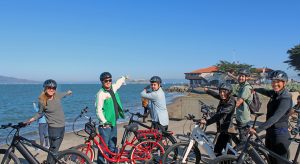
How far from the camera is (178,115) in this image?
15.0 meters

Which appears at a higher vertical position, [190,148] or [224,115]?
[224,115]

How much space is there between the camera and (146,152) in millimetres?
6332

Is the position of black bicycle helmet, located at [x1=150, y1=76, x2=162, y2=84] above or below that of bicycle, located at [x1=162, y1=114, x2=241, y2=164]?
above

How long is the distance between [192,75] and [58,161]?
101 metres

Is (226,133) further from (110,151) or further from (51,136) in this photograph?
(51,136)

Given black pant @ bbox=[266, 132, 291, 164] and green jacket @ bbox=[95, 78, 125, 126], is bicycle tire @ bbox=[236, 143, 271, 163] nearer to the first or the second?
black pant @ bbox=[266, 132, 291, 164]

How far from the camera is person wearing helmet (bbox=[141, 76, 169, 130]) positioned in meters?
6.98

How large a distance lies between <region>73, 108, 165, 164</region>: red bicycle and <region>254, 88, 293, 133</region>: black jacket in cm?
227

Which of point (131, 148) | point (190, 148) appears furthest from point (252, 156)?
point (131, 148)

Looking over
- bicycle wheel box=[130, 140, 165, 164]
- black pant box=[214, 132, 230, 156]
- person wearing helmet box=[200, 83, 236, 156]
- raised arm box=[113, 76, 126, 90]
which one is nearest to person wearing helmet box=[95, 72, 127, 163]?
raised arm box=[113, 76, 126, 90]

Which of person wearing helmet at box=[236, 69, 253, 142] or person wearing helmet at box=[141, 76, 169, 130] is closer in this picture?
person wearing helmet at box=[236, 69, 253, 142]

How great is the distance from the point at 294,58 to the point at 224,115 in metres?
57.6

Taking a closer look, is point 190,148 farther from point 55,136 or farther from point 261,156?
point 55,136

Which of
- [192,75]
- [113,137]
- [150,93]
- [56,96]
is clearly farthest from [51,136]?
[192,75]
